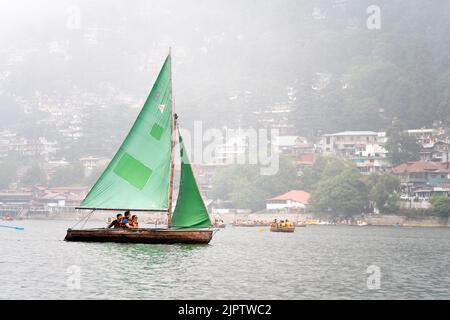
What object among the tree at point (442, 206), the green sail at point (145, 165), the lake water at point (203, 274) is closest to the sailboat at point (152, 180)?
the green sail at point (145, 165)

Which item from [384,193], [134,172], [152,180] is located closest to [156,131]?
[134,172]

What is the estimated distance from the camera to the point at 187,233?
2159 inches

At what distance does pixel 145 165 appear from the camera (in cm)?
5666

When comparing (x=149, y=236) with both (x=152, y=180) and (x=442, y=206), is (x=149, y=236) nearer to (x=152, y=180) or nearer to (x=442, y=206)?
(x=152, y=180)

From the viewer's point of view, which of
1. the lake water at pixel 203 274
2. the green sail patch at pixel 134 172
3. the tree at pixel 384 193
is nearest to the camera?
the lake water at pixel 203 274

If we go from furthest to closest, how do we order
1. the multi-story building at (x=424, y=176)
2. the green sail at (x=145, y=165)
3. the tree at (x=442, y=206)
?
the multi-story building at (x=424, y=176), the tree at (x=442, y=206), the green sail at (x=145, y=165)

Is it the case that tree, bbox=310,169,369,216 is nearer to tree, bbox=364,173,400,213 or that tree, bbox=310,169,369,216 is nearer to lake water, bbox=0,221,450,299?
tree, bbox=364,173,400,213

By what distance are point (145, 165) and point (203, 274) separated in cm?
1480

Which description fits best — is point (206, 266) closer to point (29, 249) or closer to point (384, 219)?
point (29, 249)

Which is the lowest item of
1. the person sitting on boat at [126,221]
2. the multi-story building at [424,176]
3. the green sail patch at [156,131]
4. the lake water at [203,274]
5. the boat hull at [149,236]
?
the lake water at [203,274]

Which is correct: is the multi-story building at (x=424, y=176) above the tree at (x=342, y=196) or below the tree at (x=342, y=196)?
above

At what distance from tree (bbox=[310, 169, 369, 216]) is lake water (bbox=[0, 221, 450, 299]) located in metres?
102

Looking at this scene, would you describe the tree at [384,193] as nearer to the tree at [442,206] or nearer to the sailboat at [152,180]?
the tree at [442,206]

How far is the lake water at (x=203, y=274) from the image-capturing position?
37.0 m
